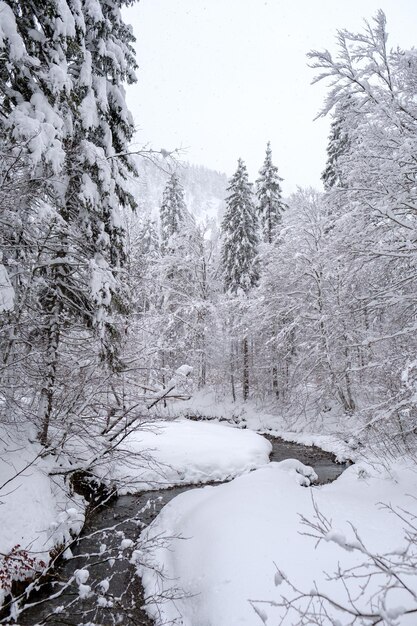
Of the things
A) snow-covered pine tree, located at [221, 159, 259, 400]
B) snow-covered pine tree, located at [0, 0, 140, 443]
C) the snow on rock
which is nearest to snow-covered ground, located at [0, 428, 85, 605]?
snow-covered pine tree, located at [0, 0, 140, 443]

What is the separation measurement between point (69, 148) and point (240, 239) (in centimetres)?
1739

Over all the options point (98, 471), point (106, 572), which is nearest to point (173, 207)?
point (98, 471)

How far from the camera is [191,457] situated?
12375mm

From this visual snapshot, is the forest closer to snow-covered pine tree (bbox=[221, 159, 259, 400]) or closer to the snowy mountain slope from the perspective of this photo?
snow-covered pine tree (bbox=[221, 159, 259, 400])

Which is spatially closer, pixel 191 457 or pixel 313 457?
pixel 191 457

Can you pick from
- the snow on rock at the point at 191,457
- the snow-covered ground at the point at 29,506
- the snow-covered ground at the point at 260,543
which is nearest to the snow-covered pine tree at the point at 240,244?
the snow on rock at the point at 191,457

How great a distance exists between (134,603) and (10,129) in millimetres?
7310

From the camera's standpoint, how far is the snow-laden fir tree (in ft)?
85.5

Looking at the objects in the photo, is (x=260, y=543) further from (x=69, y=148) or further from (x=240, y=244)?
(x=240, y=244)

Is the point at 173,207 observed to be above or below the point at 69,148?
above

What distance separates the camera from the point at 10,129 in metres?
5.56

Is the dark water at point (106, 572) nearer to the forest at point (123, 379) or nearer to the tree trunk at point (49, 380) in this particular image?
the forest at point (123, 379)

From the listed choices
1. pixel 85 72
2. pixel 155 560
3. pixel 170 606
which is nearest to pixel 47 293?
pixel 85 72

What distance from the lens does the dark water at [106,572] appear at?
16.2 ft
